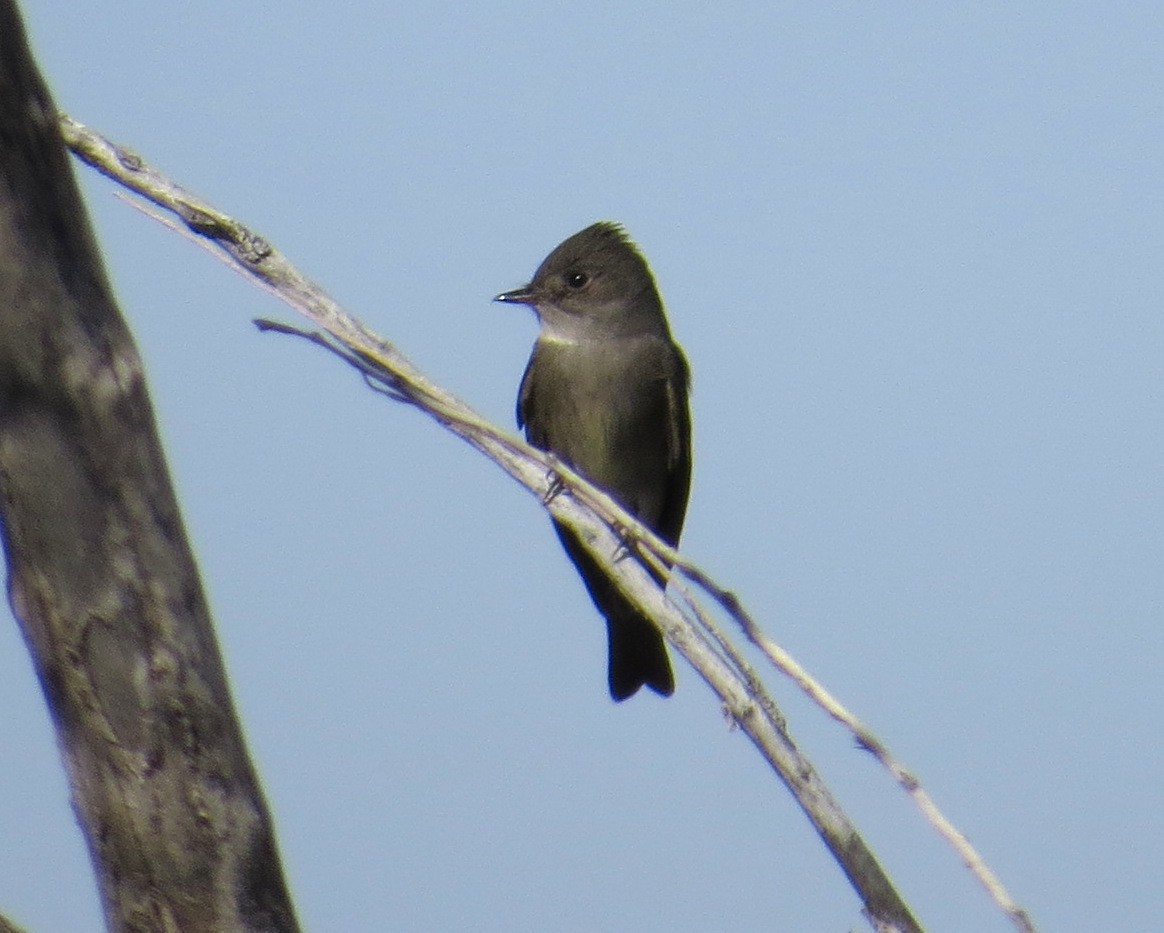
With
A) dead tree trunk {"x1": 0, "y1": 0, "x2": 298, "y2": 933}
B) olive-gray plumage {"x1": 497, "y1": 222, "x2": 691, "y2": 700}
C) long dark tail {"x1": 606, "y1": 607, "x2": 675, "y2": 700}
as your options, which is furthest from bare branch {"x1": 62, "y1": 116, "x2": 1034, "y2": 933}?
long dark tail {"x1": 606, "y1": 607, "x2": 675, "y2": 700}

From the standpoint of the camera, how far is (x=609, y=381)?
23.3 ft

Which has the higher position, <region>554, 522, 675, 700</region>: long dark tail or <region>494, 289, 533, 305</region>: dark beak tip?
<region>494, 289, 533, 305</region>: dark beak tip

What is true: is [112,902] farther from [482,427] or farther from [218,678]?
[482,427]

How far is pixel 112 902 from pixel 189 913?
11 centimetres

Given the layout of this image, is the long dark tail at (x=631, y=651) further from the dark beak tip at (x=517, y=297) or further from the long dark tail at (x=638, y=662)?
the dark beak tip at (x=517, y=297)

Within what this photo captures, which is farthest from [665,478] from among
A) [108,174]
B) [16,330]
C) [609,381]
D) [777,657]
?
[16,330]

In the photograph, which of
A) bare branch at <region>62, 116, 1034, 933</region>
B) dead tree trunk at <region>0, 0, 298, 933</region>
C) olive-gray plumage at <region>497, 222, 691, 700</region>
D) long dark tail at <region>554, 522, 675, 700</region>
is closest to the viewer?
dead tree trunk at <region>0, 0, 298, 933</region>

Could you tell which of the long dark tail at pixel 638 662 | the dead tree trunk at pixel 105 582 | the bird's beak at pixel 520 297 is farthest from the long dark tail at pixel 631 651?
the dead tree trunk at pixel 105 582

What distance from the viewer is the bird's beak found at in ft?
23.7

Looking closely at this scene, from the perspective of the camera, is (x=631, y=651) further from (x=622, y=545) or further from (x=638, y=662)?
(x=622, y=545)

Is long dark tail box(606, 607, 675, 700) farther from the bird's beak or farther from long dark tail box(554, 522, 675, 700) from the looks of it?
the bird's beak

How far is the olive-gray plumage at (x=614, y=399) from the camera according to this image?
23.2 ft

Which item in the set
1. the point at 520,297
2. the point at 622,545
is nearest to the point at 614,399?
the point at 520,297

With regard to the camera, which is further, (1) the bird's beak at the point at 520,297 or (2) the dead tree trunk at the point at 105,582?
(1) the bird's beak at the point at 520,297
